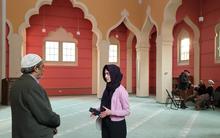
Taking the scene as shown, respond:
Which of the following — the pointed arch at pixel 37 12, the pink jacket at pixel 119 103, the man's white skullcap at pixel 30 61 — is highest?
the pointed arch at pixel 37 12

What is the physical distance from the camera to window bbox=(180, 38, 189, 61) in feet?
61.0

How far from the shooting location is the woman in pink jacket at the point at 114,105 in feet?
12.4

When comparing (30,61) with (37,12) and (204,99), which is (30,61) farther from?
(37,12)

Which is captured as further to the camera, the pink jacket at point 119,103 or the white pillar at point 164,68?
the white pillar at point 164,68

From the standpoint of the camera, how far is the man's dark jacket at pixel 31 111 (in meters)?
2.75

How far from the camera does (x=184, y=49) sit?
744 inches

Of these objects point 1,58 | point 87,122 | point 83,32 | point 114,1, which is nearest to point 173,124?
point 87,122

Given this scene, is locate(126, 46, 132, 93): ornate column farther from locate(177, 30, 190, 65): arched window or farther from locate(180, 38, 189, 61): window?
locate(180, 38, 189, 61): window

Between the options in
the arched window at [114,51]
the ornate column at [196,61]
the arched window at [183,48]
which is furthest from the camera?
the arched window at [114,51]

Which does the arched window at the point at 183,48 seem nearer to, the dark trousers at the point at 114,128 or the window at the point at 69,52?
the window at the point at 69,52

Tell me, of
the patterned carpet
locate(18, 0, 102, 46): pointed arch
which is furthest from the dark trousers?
locate(18, 0, 102, 46): pointed arch

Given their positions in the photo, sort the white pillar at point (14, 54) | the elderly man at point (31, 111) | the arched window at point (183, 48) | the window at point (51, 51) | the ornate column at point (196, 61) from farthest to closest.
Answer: the window at point (51, 51), the arched window at point (183, 48), the ornate column at point (196, 61), the white pillar at point (14, 54), the elderly man at point (31, 111)

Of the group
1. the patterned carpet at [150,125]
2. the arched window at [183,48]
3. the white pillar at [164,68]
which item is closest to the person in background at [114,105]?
the patterned carpet at [150,125]

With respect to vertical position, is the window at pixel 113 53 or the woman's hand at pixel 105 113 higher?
the window at pixel 113 53
